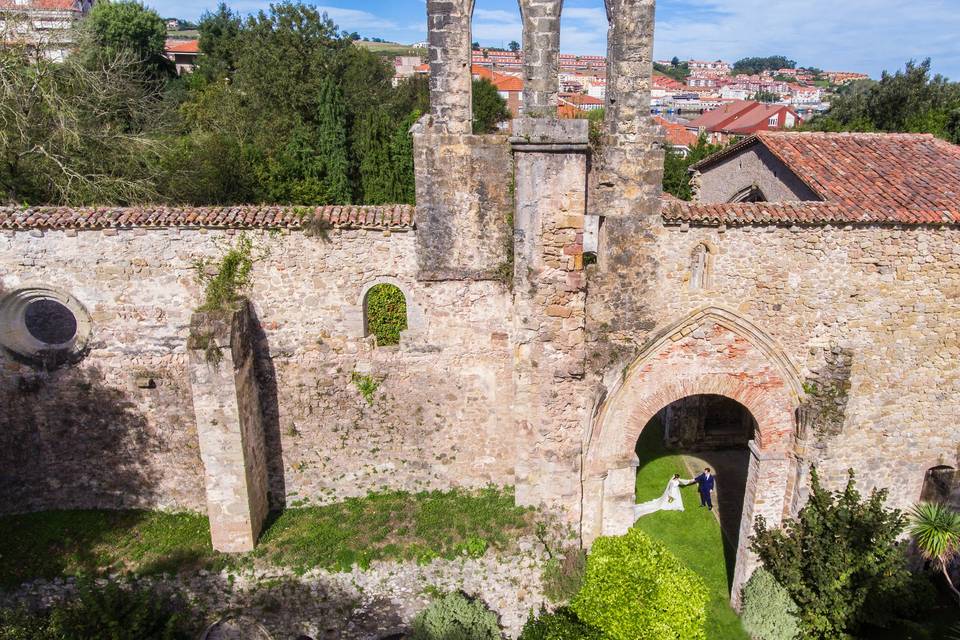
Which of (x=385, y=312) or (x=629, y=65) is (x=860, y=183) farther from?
(x=385, y=312)

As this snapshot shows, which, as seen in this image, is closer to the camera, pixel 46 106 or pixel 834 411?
pixel 834 411

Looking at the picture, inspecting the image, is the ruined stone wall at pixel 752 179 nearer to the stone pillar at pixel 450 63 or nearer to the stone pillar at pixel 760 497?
the stone pillar at pixel 760 497

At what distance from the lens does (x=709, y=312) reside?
1062 centimetres

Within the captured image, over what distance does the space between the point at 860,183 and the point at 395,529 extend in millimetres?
10359

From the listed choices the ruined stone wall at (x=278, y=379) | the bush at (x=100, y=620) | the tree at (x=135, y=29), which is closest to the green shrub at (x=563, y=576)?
the ruined stone wall at (x=278, y=379)

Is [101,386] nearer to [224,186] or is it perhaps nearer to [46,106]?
[46,106]

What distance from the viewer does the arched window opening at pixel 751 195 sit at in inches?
602

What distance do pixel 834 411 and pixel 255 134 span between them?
2864 cm

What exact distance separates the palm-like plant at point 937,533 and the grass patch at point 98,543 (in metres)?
12.0

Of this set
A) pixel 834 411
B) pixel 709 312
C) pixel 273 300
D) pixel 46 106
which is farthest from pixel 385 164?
pixel 834 411

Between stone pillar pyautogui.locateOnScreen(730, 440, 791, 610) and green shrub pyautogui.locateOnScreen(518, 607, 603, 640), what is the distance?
14.3ft

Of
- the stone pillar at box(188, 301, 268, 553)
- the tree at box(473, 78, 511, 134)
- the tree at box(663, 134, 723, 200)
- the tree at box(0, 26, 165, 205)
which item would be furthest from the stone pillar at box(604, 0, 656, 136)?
the tree at box(473, 78, 511, 134)

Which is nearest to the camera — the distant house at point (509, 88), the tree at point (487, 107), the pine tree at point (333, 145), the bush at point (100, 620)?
the bush at point (100, 620)

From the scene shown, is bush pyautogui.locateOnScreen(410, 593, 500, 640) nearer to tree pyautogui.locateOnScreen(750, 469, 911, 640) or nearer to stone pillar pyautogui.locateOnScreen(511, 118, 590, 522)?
stone pillar pyautogui.locateOnScreen(511, 118, 590, 522)
